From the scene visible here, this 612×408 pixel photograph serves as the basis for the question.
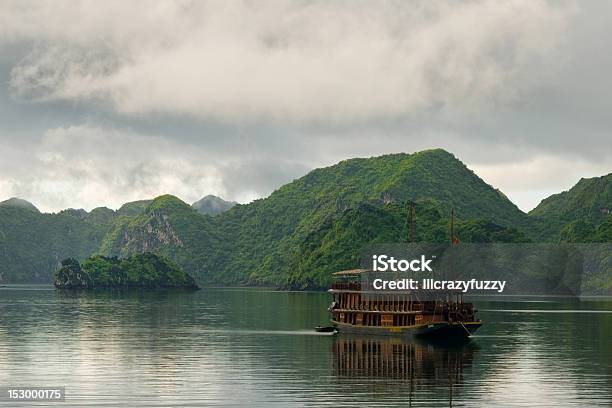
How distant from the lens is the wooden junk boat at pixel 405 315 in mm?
112625

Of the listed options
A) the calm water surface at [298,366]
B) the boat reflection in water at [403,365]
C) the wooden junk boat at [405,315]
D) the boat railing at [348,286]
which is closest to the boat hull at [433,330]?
the wooden junk boat at [405,315]

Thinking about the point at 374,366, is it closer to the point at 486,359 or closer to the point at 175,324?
the point at 486,359

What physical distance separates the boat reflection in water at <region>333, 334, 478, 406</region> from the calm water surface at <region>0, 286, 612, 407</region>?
4.7 inches

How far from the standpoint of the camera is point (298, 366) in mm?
87250

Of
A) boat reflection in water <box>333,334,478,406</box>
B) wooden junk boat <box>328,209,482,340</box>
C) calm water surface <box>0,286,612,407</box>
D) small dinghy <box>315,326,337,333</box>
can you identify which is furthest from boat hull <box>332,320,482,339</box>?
small dinghy <box>315,326,337,333</box>

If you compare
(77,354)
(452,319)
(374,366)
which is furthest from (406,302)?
(77,354)

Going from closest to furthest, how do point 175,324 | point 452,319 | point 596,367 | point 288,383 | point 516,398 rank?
point 516,398
point 288,383
point 596,367
point 452,319
point 175,324

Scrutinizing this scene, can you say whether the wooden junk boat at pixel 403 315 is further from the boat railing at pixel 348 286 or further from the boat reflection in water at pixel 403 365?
the boat reflection in water at pixel 403 365

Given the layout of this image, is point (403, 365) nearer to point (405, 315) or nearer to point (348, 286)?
point (405, 315)

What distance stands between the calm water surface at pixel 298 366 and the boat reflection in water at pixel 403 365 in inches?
4.7

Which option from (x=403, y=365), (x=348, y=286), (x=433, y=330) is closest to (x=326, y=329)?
(x=348, y=286)

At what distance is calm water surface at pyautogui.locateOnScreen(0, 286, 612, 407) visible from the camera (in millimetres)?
68062

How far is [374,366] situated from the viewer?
284ft

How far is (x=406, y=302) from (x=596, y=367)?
32.7m
